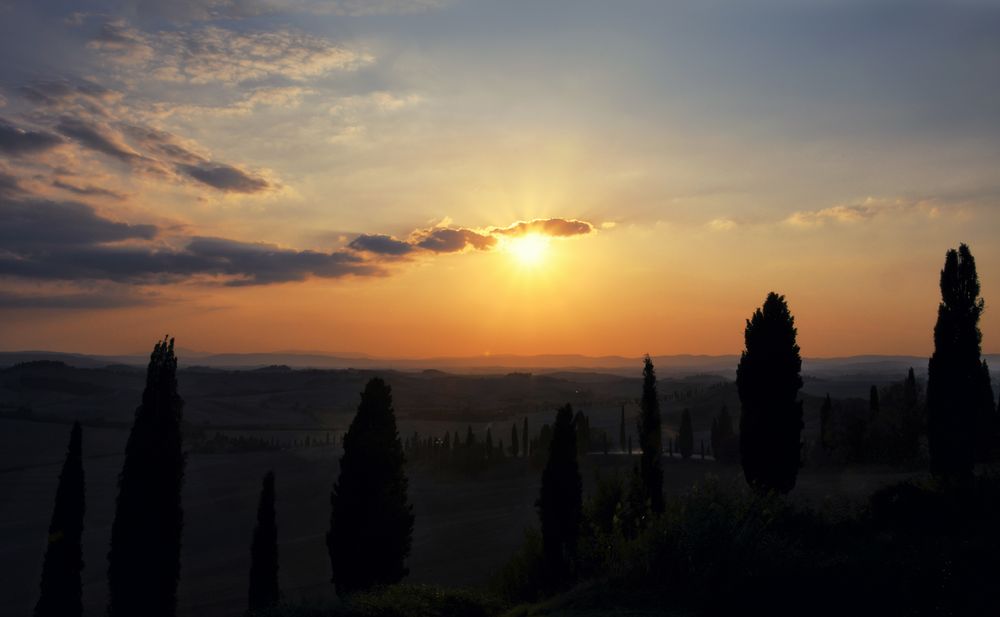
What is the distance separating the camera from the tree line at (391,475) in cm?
2627

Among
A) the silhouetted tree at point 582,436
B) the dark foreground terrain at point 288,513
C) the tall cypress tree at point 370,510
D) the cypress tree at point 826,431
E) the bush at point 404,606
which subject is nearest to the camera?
the bush at point 404,606

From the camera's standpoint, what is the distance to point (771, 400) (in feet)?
103

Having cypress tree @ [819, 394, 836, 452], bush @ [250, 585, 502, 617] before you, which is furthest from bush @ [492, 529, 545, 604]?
cypress tree @ [819, 394, 836, 452]

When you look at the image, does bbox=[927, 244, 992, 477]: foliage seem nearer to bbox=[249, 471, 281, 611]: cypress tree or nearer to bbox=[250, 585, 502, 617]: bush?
bbox=[250, 585, 502, 617]: bush

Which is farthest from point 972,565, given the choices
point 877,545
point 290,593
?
point 290,593

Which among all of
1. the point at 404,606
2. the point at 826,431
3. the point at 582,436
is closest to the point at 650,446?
the point at 404,606

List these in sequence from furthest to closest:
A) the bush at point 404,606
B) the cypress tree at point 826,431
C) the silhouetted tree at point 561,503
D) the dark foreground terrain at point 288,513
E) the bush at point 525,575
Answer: the cypress tree at point 826,431
the dark foreground terrain at point 288,513
the silhouetted tree at point 561,503
the bush at point 525,575
the bush at point 404,606

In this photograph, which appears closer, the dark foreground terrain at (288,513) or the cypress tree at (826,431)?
the dark foreground terrain at (288,513)

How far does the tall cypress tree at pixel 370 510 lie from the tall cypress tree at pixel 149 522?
5784 millimetres

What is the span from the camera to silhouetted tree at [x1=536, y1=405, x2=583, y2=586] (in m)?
26.3

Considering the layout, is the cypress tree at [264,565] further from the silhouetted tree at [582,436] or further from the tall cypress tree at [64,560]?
the silhouetted tree at [582,436]

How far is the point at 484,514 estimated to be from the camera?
56.7 metres

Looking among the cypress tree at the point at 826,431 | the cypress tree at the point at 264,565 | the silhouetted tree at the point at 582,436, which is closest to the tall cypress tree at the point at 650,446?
the cypress tree at the point at 264,565

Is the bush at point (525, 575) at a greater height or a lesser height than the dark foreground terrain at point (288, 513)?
greater
